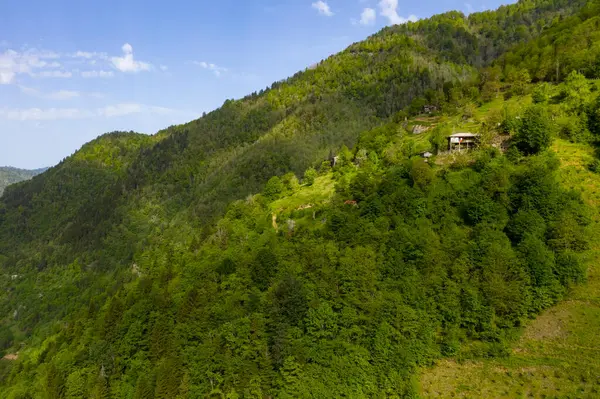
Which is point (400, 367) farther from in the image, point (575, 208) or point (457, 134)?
point (457, 134)

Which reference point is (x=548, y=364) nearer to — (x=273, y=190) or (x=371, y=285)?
(x=371, y=285)

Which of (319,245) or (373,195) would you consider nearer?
(319,245)

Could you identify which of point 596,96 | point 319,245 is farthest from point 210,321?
point 596,96

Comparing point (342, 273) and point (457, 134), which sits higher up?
point (457, 134)

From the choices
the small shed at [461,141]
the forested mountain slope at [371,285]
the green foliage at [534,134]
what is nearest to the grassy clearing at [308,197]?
the forested mountain slope at [371,285]

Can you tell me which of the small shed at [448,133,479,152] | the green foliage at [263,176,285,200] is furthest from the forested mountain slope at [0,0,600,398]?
the green foliage at [263,176,285,200]

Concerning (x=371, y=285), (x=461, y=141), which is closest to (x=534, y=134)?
(x=461, y=141)
